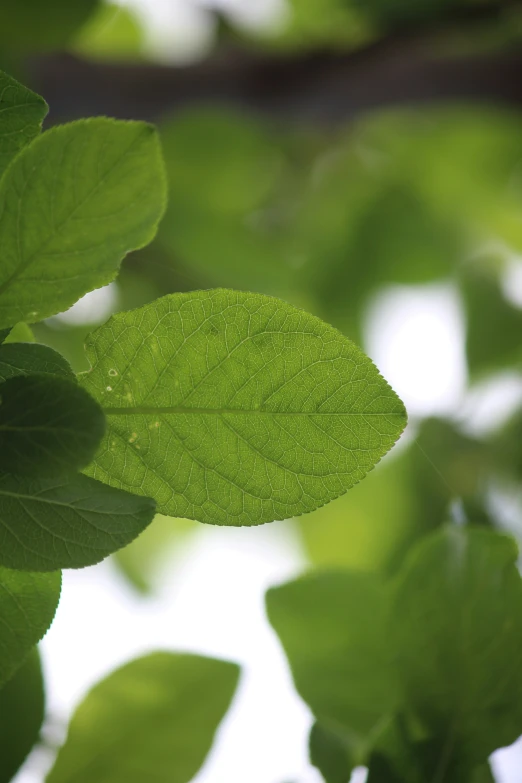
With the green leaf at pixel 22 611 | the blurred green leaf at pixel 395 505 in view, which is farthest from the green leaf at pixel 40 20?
the green leaf at pixel 22 611

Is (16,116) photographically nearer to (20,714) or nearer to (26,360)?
(26,360)

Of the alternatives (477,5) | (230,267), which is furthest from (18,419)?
(477,5)

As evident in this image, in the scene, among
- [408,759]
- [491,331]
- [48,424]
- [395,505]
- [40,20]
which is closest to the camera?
[48,424]

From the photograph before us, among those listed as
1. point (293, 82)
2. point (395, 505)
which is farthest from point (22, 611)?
point (293, 82)

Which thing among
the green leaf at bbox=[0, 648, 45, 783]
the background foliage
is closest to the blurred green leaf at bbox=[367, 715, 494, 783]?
the background foliage

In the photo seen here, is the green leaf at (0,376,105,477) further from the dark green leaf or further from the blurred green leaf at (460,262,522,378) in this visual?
the blurred green leaf at (460,262,522,378)

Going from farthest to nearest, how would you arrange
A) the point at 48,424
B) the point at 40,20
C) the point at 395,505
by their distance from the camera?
1. the point at 395,505
2. the point at 40,20
3. the point at 48,424
